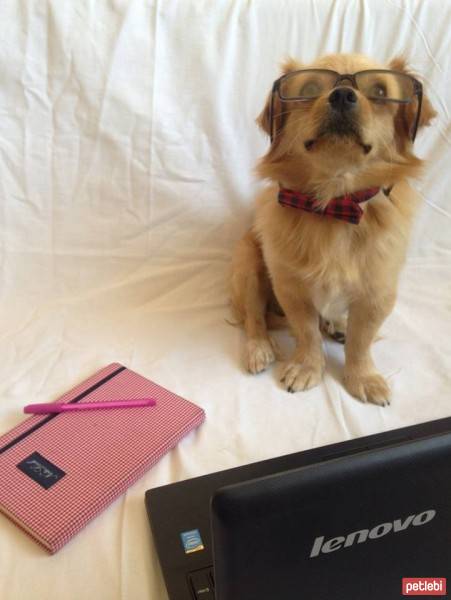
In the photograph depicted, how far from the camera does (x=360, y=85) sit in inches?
35.7

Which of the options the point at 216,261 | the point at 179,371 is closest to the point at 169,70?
the point at 216,261

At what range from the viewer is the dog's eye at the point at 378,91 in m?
0.91

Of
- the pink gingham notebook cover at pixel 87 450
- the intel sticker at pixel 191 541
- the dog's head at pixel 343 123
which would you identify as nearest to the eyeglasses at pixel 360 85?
the dog's head at pixel 343 123

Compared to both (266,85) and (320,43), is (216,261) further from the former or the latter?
(320,43)

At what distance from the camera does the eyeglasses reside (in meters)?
0.91

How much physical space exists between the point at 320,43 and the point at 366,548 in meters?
1.24

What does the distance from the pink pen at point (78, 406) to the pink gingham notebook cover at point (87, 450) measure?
10 mm

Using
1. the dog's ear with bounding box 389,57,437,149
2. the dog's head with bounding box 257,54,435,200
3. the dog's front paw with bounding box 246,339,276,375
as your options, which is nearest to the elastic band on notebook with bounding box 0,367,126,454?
the dog's front paw with bounding box 246,339,276,375

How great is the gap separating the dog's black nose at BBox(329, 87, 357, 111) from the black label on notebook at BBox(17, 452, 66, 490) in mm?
795

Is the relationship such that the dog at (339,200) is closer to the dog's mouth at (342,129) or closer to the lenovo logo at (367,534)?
the dog's mouth at (342,129)

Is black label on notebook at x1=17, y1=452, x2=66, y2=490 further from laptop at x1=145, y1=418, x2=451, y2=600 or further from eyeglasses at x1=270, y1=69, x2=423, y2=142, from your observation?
eyeglasses at x1=270, y1=69, x2=423, y2=142

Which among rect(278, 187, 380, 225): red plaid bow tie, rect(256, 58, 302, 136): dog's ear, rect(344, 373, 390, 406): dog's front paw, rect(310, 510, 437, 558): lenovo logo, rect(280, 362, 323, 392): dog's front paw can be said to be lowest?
rect(280, 362, 323, 392): dog's front paw

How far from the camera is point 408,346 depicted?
1.24m

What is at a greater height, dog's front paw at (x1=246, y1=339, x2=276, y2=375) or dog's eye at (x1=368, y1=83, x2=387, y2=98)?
dog's eye at (x1=368, y1=83, x2=387, y2=98)
